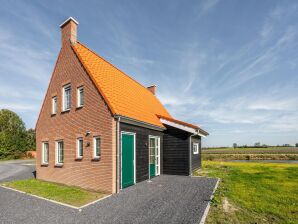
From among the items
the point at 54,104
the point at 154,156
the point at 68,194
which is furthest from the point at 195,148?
the point at 54,104

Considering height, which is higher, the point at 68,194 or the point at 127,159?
the point at 127,159

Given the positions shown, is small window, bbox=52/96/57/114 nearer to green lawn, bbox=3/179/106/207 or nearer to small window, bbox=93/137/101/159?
green lawn, bbox=3/179/106/207

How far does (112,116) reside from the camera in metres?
10.6

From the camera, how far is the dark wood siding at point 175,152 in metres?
15.4

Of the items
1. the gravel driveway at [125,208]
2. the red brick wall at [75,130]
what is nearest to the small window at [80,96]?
the red brick wall at [75,130]

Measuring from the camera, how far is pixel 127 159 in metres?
11.5

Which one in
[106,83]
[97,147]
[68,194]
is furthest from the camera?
[106,83]

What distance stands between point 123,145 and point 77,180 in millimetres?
3369

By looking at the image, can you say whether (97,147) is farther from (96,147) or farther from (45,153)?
(45,153)

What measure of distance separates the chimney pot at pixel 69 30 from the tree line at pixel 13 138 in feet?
122

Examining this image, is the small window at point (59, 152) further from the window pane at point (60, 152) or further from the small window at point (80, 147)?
the small window at point (80, 147)

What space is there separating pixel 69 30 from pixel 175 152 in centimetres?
1094

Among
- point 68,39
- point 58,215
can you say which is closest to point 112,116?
Answer: point 58,215

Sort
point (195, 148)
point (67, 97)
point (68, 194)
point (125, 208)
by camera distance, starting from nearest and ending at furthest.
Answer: point (125, 208), point (68, 194), point (67, 97), point (195, 148)
